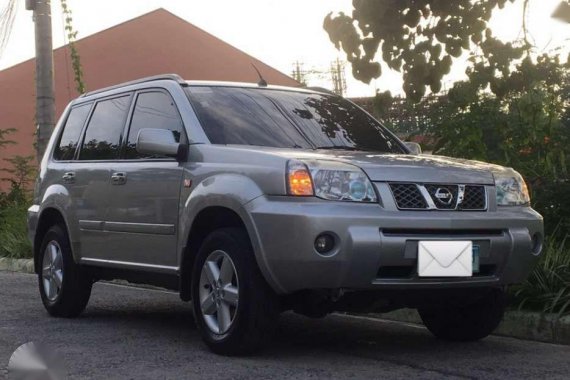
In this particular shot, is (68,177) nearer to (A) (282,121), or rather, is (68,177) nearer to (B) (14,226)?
(A) (282,121)

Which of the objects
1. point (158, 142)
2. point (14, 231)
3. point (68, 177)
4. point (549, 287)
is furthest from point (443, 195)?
point (14, 231)

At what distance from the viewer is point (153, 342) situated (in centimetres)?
546

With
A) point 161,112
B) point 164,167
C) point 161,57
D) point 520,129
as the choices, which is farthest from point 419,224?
point 161,57

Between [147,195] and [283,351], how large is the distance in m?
1.35

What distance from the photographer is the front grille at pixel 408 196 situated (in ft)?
14.9

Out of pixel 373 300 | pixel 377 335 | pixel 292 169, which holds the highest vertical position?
pixel 292 169

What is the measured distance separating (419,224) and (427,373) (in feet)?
2.43

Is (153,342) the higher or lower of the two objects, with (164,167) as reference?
lower

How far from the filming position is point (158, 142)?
5207 millimetres

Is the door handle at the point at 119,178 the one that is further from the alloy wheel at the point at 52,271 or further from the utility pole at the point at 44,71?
the utility pole at the point at 44,71

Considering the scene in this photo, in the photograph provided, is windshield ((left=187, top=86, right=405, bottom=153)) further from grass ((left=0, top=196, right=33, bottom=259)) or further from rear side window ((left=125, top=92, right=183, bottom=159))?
grass ((left=0, top=196, right=33, bottom=259))

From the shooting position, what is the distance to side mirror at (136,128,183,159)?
17.1 ft

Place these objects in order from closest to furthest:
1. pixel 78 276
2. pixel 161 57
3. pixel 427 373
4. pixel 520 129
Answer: pixel 427 373
pixel 78 276
pixel 520 129
pixel 161 57

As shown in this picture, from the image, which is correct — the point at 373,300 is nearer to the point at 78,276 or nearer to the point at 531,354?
the point at 531,354
